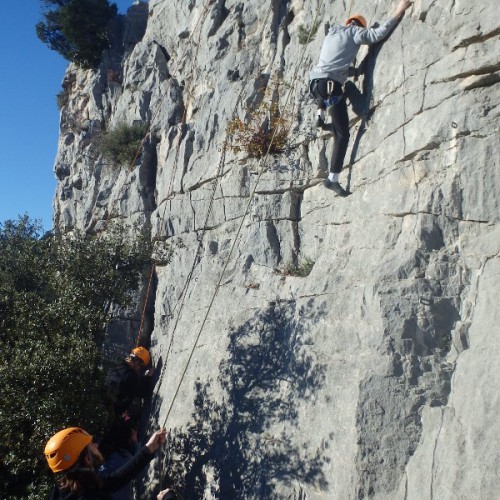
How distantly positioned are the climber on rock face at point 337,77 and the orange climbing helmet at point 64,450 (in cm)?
544

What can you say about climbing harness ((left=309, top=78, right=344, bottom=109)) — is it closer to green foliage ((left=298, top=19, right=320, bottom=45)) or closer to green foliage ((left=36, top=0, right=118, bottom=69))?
green foliage ((left=298, top=19, right=320, bottom=45))

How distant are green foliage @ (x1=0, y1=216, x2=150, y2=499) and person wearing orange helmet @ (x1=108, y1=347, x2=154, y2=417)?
709 millimetres

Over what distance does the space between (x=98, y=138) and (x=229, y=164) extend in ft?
25.8

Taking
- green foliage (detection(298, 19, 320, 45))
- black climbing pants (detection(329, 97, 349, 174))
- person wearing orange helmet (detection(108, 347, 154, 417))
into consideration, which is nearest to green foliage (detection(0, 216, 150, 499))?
person wearing orange helmet (detection(108, 347, 154, 417))

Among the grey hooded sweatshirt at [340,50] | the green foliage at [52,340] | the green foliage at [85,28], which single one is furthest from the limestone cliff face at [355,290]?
the green foliage at [85,28]

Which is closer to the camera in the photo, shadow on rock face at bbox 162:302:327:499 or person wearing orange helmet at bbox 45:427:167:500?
person wearing orange helmet at bbox 45:427:167:500

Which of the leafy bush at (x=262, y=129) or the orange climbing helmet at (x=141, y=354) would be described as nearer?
the orange climbing helmet at (x=141, y=354)

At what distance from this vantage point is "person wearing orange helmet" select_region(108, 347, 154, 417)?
962cm

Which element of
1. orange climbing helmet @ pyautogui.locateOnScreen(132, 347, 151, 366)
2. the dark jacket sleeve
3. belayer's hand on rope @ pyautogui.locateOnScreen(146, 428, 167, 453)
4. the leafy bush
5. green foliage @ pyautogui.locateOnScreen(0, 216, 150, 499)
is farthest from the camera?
the leafy bush

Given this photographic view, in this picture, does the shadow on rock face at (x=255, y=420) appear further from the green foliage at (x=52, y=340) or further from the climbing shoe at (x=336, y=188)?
the climbing shoe at (x=336, y=188)

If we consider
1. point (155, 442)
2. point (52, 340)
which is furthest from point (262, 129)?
point (155, 442)

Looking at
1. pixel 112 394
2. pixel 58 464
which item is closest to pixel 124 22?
pixel 112 394

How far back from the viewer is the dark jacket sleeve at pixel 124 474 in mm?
5328

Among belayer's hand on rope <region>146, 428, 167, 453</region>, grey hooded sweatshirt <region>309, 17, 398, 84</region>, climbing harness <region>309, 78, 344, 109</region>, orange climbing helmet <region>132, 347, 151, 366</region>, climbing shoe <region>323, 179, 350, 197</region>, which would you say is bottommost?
belayer's hand on rope <region>146, 428, 167, 453</region>
